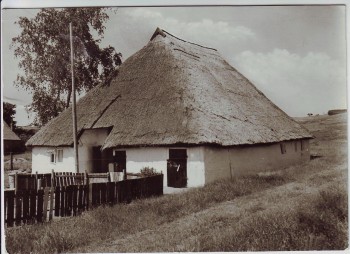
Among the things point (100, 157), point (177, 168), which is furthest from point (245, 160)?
point (100, 157)

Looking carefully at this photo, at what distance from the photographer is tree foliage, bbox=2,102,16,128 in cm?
816

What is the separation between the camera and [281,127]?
645 inches

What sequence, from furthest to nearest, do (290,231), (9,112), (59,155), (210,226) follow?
(59,155) → (9,112) → (210,226) → (290,231)

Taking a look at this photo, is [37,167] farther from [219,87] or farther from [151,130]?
[219,87]

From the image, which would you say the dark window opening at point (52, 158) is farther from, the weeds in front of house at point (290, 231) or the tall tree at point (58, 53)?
the weeds in front of house at point (290, 231)

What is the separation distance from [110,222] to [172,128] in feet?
16.6

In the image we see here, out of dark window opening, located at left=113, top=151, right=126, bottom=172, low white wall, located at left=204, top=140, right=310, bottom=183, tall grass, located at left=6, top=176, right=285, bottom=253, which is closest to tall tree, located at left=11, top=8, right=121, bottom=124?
dark window opening, located at left=113, top=151, right=126, bottom=172

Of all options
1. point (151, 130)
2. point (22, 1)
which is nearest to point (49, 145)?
point (151, 130)

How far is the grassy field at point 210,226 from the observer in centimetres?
650

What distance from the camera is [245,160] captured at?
13383 millimetres

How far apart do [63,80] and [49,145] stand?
3.70 metres

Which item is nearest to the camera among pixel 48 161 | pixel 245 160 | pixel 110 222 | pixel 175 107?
pixel 110 222

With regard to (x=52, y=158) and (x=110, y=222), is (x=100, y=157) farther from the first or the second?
(x=110, y=222)

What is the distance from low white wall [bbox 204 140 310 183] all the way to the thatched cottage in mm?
31
